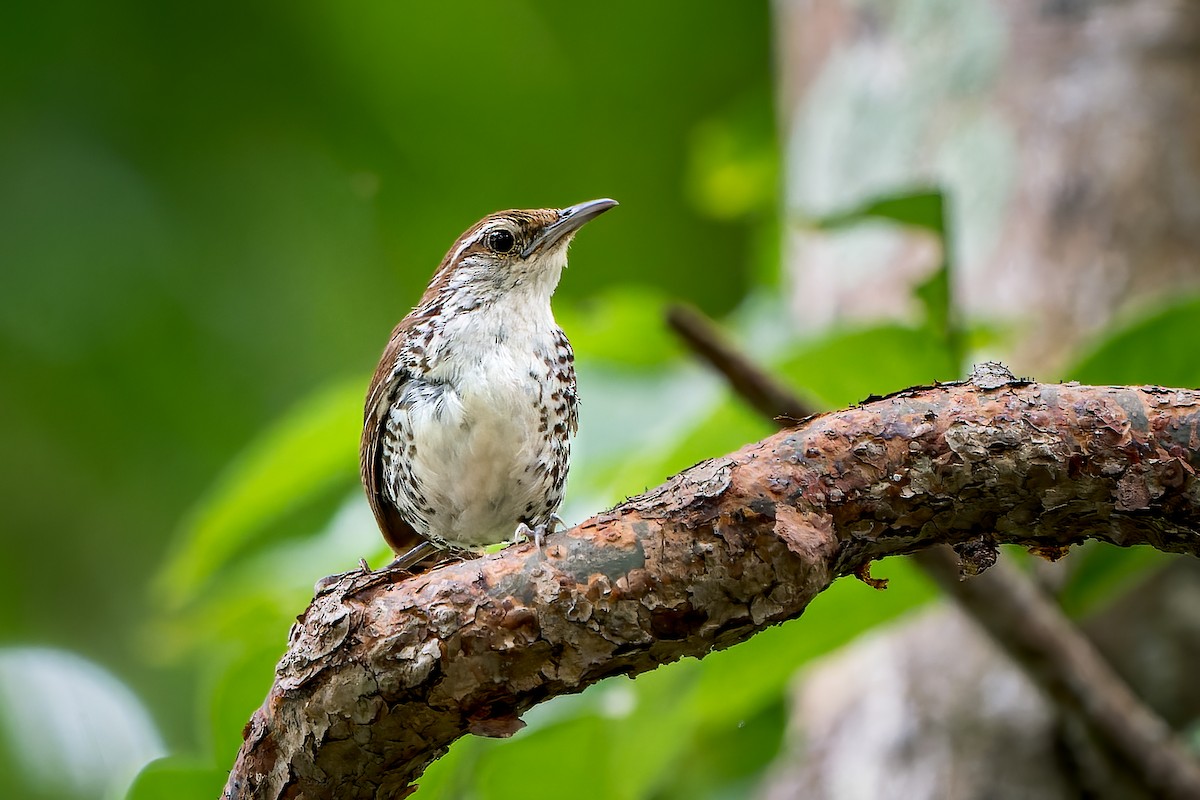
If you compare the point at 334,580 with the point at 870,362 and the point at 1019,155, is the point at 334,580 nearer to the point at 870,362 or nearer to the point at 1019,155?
the point at 870,362

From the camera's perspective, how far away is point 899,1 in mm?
4203

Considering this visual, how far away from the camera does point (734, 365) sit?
8.38ft

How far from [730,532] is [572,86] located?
5.63m

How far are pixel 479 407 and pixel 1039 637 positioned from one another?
51.0 inches

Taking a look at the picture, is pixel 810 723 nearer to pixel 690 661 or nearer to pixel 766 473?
pixel 690 661

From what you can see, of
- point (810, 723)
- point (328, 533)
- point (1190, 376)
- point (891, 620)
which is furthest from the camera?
point (328, 533)

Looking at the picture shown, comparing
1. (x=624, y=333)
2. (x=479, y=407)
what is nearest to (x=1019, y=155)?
(x=624, y=333)

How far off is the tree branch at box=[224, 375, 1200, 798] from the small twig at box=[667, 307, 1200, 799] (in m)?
0.75

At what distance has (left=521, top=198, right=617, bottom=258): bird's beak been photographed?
3051 mm

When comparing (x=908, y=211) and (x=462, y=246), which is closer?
(x=908, y=211)

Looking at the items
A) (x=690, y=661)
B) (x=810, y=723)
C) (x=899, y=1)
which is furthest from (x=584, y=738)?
(x=899, y=1)

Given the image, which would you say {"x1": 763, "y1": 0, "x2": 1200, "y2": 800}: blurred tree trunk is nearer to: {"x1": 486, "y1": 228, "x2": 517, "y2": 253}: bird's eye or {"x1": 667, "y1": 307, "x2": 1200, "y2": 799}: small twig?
{"x1": 667, "y1": 307, "x2": 1200, "y2": 799}: small twig

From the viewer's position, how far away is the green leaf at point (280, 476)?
11.7 ft

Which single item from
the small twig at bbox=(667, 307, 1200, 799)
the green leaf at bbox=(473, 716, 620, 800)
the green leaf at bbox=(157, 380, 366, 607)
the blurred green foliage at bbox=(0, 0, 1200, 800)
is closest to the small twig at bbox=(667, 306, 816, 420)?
the small twig at bbox=(667, 307, 1200, 799)
